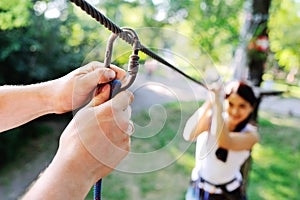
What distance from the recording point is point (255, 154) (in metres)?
2.78

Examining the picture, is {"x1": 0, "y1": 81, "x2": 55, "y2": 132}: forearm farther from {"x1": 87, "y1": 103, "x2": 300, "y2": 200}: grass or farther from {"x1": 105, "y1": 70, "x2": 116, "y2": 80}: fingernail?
{"x1": 87, "y1": 103, "x2": 300, "y2": 200}: grass

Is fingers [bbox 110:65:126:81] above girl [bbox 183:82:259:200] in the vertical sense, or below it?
above

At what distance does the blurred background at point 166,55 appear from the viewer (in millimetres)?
1286

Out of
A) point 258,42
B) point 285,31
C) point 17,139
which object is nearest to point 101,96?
point 258,42

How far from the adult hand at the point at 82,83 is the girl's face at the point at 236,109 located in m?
0.86

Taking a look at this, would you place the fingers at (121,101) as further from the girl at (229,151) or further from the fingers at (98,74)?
the girl at (229,151)

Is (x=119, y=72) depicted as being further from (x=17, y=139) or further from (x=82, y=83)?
(x=17, y=139)

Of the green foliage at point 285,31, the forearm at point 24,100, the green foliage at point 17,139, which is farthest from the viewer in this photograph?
the green foliage at point 17,139

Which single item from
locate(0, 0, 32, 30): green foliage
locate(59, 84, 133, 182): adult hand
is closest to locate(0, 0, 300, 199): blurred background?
locate(0, 0, 32, 30): green foliage

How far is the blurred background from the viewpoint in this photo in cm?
129

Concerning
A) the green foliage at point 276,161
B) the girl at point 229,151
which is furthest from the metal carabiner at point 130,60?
the green foliage at point 276,161

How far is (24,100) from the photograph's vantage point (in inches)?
15.8

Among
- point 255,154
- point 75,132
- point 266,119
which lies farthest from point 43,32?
point 266,119

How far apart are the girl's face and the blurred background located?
20cm
